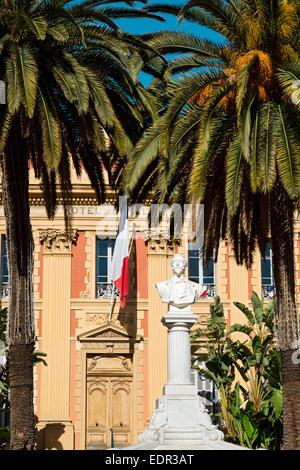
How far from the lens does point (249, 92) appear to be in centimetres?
1593

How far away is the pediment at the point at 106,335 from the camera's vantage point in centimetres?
2702

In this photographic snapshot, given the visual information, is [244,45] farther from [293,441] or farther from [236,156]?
[293,441]

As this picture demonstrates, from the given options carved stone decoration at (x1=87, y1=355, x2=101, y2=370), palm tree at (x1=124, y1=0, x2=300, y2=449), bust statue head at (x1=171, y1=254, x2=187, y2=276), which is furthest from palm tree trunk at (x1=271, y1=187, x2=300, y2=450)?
carved stone decoration at (x1=87, y1=355, x2=101, y2=370)

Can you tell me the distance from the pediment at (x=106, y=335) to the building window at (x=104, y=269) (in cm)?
115

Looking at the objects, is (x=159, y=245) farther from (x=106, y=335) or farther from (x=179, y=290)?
(x=179, y=290)

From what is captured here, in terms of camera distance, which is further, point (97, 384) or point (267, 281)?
point (267, 281)

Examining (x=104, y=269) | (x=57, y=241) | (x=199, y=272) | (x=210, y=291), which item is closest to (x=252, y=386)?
(x=210, y=291)

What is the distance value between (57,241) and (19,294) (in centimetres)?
1098

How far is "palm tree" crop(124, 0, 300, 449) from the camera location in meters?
15.6

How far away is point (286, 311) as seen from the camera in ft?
55.5

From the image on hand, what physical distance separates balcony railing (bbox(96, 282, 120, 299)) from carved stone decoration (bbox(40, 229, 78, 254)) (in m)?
1.58

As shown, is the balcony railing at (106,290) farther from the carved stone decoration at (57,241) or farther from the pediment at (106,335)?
the carved stone decoration at (57,241)

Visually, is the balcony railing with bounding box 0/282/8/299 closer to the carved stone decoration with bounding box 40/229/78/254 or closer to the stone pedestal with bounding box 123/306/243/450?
the carved stone decoration with bounding box 40/229/78/254
